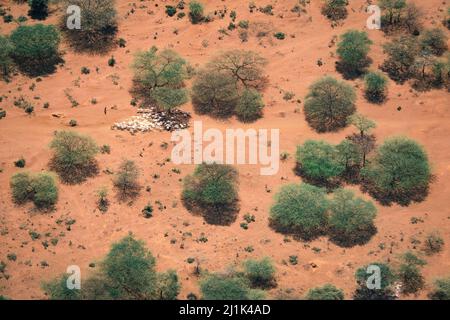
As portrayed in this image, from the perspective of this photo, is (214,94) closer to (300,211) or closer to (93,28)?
(93,28)

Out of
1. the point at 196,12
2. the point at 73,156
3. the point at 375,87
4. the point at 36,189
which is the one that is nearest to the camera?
the point at 36,189

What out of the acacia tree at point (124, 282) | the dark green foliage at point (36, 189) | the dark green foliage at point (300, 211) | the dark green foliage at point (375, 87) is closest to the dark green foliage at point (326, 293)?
the dark green foliage at point (300, 211)

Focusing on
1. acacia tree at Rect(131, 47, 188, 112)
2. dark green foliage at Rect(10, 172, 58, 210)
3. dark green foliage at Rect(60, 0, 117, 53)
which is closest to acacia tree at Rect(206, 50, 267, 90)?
acacia tree at Rect(131, 47, 188, 112)

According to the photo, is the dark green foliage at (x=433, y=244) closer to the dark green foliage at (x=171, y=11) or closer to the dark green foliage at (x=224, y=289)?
the dark green foliage at (x=224, y=289)

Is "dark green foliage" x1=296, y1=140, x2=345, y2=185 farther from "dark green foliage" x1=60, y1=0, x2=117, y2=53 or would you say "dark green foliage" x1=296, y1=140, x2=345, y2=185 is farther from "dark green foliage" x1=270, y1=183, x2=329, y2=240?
"dark green foliage" x1=60, y1=0, x2=117, y2=53

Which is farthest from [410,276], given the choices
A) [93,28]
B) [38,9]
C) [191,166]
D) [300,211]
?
[38,9]
